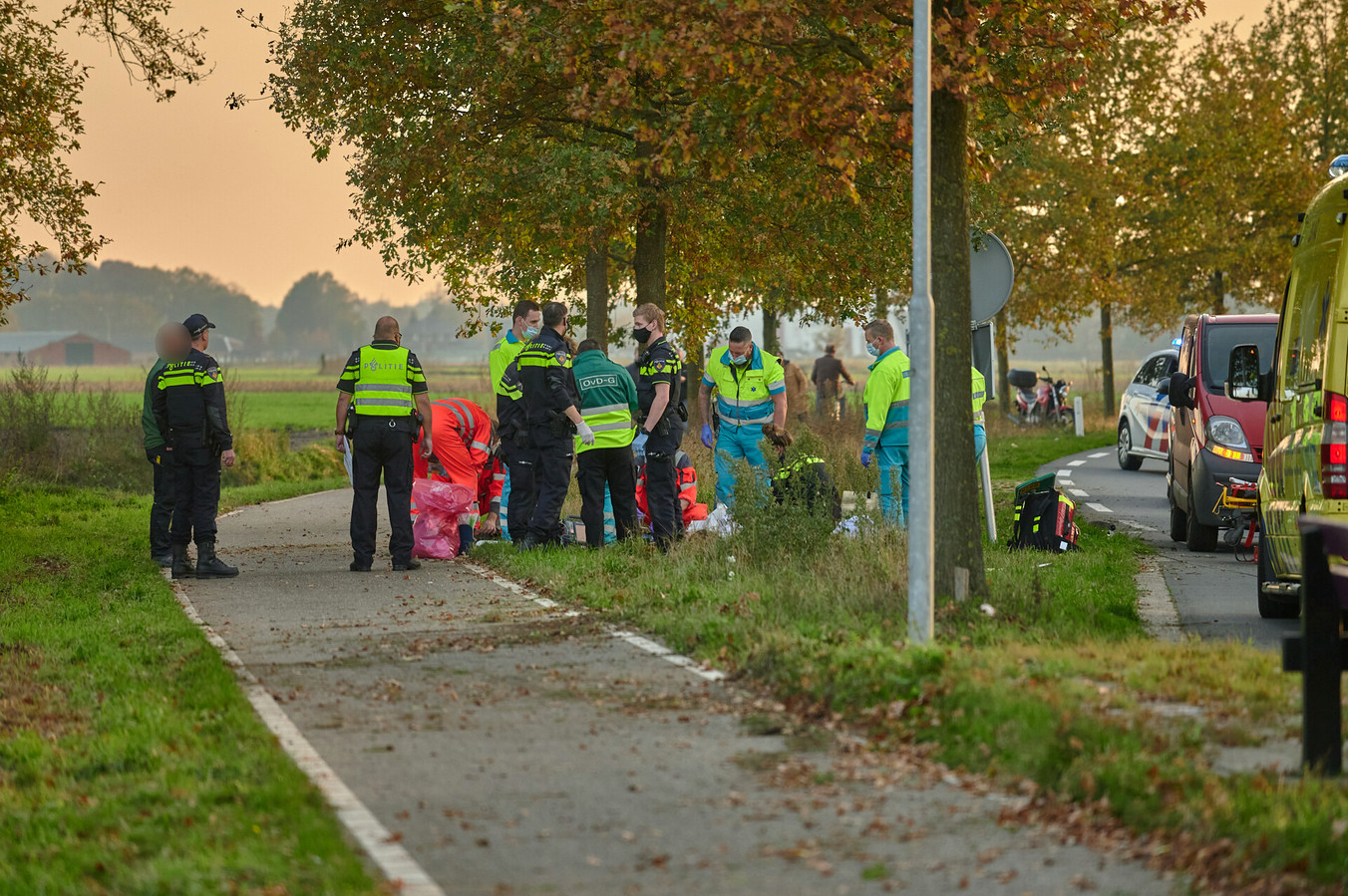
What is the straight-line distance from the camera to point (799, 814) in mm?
5090

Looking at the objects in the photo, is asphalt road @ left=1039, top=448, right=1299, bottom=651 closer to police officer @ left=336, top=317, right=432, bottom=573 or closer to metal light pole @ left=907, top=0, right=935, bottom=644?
metal light pole @ left=907, top=0, right=935, bottom=644

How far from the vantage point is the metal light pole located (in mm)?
7430

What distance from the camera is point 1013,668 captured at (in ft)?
21.8

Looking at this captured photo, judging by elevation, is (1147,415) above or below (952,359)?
below

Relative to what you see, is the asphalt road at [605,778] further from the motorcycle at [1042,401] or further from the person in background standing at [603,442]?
the motorcycle at [1042,401]

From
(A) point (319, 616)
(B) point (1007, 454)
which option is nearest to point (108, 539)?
(A) point (319, 616)

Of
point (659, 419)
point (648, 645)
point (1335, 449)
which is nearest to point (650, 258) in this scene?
point (659, 419)

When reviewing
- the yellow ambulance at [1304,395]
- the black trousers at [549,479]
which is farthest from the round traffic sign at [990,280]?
the black trousers at [549,479]

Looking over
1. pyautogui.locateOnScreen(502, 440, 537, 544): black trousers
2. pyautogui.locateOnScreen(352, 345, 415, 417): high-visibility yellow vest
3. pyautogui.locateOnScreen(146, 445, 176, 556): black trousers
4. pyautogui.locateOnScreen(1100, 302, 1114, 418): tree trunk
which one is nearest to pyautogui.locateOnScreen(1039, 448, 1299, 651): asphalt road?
pyautogui.locateOnScreen(502, 440, 537, 544): black trousers

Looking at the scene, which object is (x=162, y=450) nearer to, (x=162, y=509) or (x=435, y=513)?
(x=162, y=509)

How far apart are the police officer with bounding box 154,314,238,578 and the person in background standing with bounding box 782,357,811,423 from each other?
13.2 metres

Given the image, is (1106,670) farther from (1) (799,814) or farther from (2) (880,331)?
(2) (880,331)

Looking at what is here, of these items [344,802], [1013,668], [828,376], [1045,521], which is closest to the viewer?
[344,802]

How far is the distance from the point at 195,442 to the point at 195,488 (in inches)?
15.0
